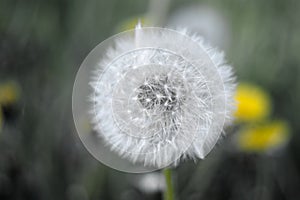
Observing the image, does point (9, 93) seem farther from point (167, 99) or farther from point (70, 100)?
point (167, 99)

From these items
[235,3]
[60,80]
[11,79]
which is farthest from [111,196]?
[235,3]

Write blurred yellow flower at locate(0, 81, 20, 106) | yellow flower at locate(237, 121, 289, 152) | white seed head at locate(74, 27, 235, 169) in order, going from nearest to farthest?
1. white seed head at locate(74, 27, 235, 169)
2. blurred yellow flower at locate(0, 81, 20, 106)
3. yellow flower at locate(237, 121, 289, 152)

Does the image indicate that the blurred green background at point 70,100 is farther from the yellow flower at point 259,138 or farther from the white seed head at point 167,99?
the white seed head at point 167,99

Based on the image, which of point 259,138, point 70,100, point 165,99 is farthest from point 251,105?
point 165,99

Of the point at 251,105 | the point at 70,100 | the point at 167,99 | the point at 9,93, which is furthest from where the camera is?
the point at 70,100

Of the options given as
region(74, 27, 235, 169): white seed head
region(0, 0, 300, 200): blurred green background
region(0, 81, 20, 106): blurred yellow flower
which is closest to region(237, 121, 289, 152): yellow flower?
region(0, 0, 300, 200): blurred green background

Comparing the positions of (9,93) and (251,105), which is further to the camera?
(251,105)

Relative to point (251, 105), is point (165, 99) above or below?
below

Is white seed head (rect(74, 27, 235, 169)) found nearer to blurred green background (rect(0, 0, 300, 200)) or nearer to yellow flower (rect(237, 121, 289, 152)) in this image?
blurred green background (rect(0, 0, 300, 200))
